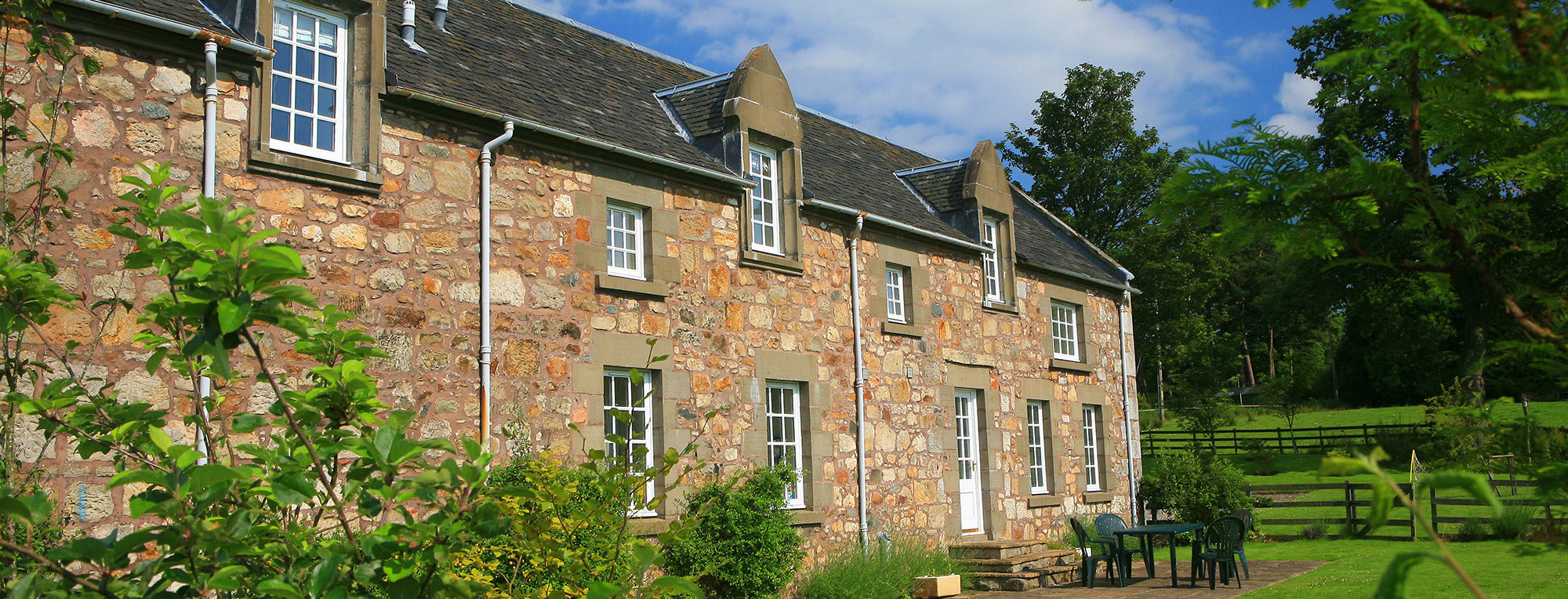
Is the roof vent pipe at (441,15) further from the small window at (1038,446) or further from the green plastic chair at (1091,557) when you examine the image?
the small window at (1038,446)

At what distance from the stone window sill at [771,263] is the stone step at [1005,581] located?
15.3 ft

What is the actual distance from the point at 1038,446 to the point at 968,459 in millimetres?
2158

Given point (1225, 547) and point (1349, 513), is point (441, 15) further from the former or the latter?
point (1349, 513)

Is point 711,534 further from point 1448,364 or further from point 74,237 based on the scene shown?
point 1448,364

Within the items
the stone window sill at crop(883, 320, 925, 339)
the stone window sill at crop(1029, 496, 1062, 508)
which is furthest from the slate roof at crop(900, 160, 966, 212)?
the stone window sill at crop(1029, 496, 1062, 508)

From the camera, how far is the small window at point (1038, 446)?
18156 millimetres

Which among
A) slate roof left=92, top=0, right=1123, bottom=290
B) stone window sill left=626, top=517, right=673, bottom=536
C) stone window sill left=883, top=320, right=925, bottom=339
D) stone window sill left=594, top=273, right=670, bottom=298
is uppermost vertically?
slate roof left=92, top=0, right=1123, bottom=290

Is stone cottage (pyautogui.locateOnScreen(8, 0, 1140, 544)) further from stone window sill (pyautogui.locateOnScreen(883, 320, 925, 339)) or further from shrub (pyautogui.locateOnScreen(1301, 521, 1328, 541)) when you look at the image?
shrub (pyautogui.locateOnScreen(1301, 521, 1328, 541))

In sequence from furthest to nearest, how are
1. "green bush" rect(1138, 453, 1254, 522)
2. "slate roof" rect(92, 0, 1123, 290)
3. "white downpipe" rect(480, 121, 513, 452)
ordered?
1. "green bush" rect(1138, 453, 1254, 522)
2. "slate roof" rect(92, 0, 1123, 290)
3. "white downpipe" rect(480, 121, 513, 452)

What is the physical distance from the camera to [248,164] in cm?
873

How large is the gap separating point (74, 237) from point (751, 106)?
24.5ft

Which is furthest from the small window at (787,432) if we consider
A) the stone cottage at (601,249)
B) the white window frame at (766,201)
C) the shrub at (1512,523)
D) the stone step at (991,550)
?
the shrub at (1512,523)

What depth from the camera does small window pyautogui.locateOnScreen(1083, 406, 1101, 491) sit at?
1969 cm

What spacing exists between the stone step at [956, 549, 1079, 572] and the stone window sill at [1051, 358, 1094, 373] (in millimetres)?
3917
